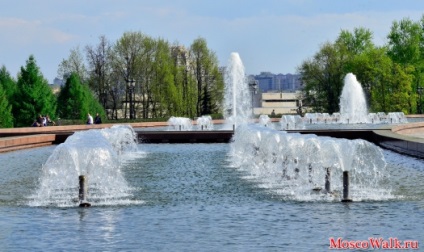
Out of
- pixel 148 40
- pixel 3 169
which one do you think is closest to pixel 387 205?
pixel 3 169

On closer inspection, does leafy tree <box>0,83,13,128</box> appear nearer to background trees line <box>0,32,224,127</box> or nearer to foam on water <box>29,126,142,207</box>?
background trees line <box>0,32,224,127</box>

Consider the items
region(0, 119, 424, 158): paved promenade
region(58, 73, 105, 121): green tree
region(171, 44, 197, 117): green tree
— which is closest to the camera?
region(0, 119, 424, 158): paved promenade

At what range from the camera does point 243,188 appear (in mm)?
18141

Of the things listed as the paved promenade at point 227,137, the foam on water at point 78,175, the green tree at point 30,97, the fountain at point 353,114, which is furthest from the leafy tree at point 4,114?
the foam on water at point 78,175

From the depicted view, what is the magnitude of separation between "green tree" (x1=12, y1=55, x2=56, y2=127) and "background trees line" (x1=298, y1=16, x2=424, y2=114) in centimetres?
3608

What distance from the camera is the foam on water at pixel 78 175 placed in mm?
16047

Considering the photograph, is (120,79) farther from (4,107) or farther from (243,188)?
(243,188)

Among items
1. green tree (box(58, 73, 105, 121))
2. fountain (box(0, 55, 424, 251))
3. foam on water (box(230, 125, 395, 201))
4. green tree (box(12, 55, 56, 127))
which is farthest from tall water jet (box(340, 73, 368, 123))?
foam on water (box(230, 125, 395, 201))

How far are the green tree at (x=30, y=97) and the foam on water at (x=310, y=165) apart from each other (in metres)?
38.8

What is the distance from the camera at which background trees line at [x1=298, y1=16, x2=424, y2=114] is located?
86.9 meters

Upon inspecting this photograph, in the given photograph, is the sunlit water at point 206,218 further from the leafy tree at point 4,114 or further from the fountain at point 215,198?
the leafy tree at point 4,114

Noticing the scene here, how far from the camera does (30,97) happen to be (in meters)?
63.3

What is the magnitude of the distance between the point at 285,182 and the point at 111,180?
3.90 m

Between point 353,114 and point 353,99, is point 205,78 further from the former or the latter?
point 353,114
